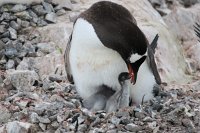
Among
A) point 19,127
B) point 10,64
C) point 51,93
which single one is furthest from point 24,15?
point 19,127

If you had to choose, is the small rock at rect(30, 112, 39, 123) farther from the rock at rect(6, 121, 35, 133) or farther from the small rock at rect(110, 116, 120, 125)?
the small rock at rect(110, 116, 120, 125)

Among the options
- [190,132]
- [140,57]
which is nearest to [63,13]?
[140,57]

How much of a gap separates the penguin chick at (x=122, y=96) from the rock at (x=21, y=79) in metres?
0.80

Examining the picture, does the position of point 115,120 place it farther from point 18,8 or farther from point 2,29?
point 18,8

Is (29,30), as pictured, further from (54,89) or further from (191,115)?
(191,115)

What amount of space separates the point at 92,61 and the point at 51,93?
0.48 meters

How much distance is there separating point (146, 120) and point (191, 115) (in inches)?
14.8

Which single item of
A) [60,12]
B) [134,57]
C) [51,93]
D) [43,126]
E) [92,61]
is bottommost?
[60,12]

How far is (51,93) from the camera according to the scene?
615cm

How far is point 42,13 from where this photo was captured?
7629mm

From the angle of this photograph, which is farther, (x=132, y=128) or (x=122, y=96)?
(x=122, y=96)

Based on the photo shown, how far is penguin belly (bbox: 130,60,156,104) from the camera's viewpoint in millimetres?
6113

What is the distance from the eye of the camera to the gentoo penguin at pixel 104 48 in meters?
5.68

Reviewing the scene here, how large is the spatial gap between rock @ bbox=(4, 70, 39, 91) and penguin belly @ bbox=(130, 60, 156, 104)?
0.88m
